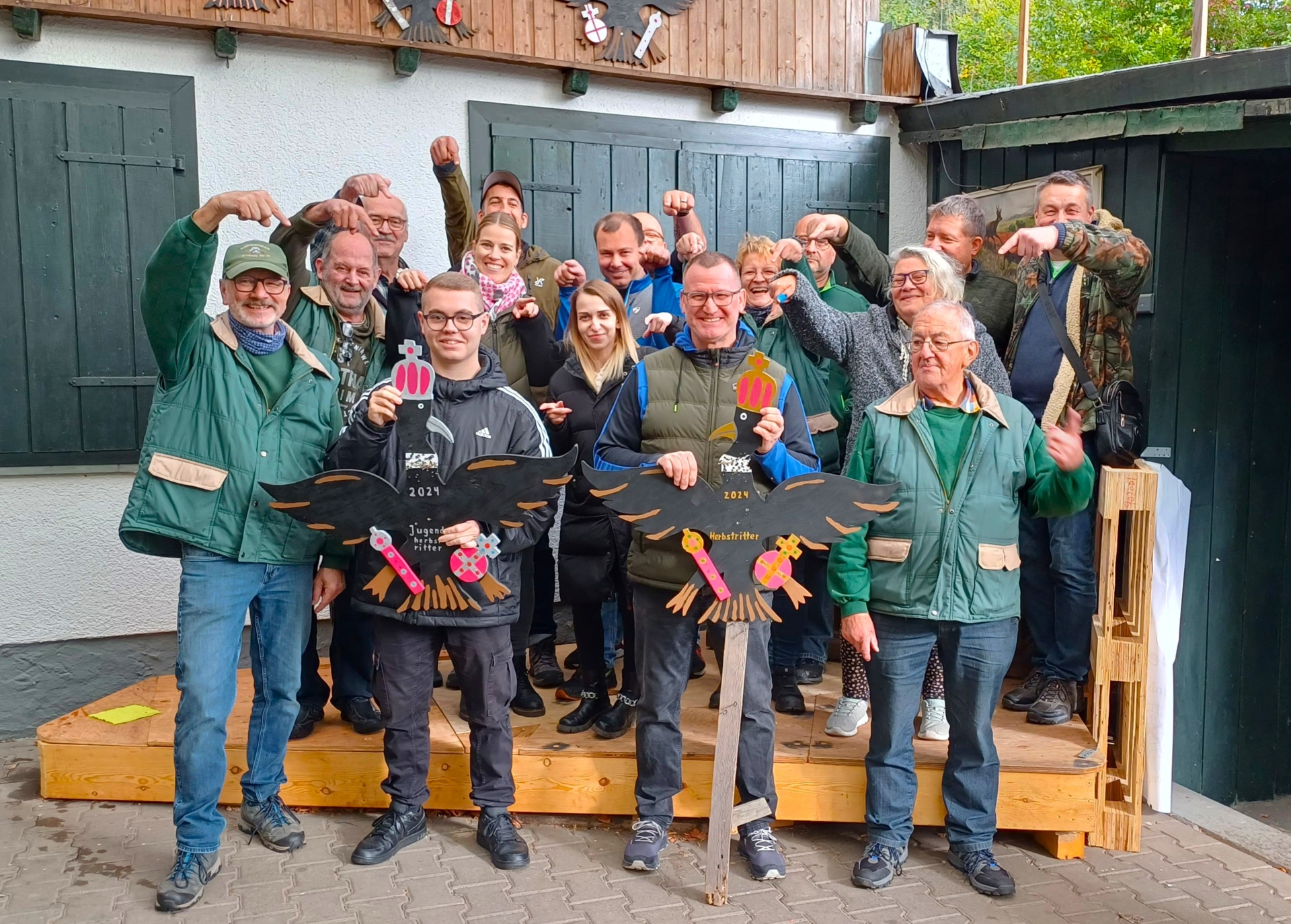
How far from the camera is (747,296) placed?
4.59 m

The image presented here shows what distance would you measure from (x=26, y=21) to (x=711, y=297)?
11.5 feet

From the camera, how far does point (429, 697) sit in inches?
160

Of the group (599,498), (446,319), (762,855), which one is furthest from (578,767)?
(446,319)

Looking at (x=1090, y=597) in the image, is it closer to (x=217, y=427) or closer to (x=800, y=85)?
(x=217, y=427)

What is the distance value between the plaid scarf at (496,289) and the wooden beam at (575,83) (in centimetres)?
197

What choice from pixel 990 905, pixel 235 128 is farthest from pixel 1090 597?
pixel 235 128

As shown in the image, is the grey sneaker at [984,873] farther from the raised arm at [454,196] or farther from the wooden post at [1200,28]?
the wooden post at [1200,28]

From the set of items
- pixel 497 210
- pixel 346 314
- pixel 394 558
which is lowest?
pixel 394 558

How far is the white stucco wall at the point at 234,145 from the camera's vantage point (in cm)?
544

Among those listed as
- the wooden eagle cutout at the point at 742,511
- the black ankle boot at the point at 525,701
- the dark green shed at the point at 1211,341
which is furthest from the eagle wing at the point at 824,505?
the dark green shed at the point at 1211,341

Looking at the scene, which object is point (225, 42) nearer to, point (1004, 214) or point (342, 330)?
point (342, 330)

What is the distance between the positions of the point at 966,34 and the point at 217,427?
28.9 m

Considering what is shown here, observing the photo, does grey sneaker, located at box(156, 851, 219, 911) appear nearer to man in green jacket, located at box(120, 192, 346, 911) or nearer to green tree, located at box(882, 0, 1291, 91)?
man in green jacket, located at box(120, 192, 346, 911)

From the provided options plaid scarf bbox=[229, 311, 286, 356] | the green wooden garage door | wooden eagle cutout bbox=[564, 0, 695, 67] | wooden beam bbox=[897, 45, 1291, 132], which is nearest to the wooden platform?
plaid scarf bbox=[229, 311, 286, 356]
